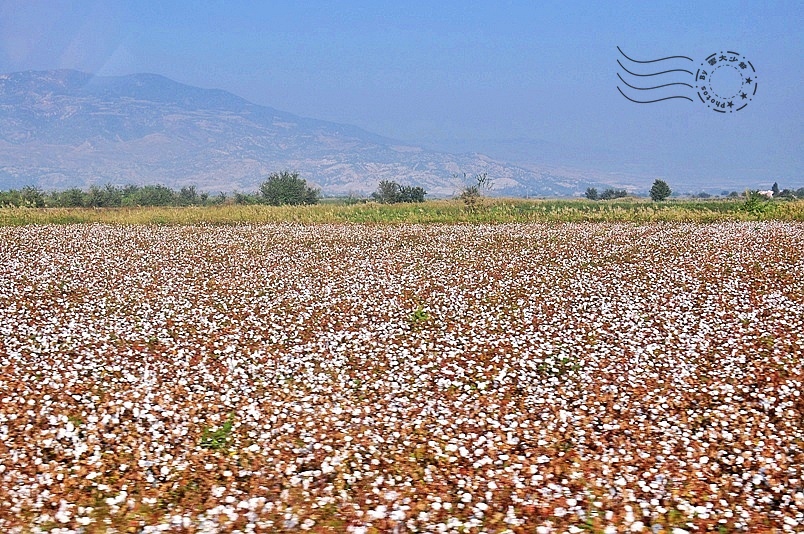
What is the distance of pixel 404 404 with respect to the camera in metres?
8.98

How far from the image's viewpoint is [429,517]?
617 centimetres

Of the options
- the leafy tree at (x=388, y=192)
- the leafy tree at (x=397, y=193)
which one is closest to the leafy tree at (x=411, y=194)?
the leafy tree at (x=397, y=193)

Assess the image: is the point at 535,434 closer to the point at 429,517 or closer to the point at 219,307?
the point at 429,517

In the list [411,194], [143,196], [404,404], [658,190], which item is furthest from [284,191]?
[404,404]

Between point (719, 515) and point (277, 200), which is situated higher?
point (277, 200)

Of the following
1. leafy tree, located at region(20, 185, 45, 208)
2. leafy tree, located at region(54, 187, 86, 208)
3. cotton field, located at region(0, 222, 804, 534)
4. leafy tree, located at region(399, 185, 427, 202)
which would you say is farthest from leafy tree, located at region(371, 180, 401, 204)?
cotton field, located at region(0, 222, 804, 534)

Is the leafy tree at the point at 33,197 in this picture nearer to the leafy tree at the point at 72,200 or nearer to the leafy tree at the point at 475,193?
the leafy tree at the point at 72,200

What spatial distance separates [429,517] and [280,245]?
22.7 m

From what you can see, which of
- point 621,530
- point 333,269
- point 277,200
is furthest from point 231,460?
point 277,200

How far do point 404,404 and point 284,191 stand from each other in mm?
62916

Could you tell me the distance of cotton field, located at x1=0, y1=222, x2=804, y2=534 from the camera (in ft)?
20.9

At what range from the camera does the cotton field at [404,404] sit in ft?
20.9

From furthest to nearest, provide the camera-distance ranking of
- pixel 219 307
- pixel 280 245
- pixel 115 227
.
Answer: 1. pixel 115 227
2. pixel 280 245
3. pixel 219 307

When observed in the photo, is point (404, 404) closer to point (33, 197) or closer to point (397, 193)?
point (33, 197)
